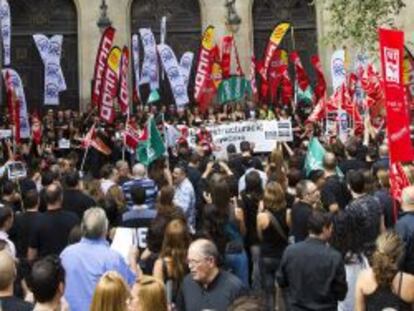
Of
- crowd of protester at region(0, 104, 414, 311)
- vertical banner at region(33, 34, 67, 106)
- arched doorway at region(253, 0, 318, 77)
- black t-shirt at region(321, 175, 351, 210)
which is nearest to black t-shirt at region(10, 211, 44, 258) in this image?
crowd of protester at region(0, 104, 414, 311)

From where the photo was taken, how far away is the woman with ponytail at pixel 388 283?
5.42 metres

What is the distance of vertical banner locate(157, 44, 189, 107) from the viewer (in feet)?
58.9

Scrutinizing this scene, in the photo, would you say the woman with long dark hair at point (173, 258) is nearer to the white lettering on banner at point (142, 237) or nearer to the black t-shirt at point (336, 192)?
the white lettering on banner at point (142, 237)

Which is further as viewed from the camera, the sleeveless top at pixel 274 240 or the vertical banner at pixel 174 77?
the vertical banner at pixel 174 77

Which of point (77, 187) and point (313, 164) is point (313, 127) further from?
point (77, 187)

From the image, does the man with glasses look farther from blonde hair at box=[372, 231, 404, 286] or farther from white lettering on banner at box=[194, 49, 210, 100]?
white lettering on banner at box=[194, 49, 210, 100]

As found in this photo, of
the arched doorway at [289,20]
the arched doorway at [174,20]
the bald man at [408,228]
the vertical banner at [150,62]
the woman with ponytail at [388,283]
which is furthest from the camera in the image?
the arched doorway at [289,20]

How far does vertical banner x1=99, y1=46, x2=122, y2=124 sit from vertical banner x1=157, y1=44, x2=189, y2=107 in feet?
6.48

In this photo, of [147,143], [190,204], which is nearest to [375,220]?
[190,204]

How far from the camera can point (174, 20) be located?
25328 mm

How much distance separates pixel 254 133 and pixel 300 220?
8.86 meters

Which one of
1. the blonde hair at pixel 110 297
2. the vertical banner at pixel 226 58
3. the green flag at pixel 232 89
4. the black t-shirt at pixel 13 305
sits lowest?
the black t-shirt at pixel 13 305

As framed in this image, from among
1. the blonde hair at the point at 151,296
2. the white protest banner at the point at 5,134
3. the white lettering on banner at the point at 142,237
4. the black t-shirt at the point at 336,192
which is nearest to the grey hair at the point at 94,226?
the white lettering on banner at the point at 142,237

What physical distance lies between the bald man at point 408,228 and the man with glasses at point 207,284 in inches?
67.9
